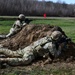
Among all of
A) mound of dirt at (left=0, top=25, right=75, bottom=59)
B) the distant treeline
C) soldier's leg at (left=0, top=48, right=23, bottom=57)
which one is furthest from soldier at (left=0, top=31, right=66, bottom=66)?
the distant treeline

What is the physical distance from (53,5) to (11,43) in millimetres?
82967

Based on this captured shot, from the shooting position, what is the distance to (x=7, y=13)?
73312mm

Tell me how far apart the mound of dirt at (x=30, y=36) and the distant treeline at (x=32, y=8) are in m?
59.4

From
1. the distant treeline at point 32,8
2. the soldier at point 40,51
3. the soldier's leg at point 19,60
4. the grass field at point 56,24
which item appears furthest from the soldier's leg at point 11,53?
the distant treeline at point 32,8

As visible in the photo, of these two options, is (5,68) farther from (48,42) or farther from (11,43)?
(11,43)

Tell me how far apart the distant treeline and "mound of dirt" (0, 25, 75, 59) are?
5942cm

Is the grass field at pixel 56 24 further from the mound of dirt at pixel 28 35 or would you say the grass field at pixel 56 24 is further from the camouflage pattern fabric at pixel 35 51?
the camouflage pattern fabric at pixel 35 51

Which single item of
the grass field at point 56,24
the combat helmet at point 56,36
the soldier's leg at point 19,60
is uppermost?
the combat helmet at point 56,36

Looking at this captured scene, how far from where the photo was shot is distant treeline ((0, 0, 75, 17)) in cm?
7595

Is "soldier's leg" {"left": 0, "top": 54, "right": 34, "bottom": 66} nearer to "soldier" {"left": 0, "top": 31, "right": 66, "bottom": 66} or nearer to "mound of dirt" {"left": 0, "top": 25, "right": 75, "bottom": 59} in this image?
"soldier" {"left": 0, "top": 31, "right": 66, "bottom": 66}

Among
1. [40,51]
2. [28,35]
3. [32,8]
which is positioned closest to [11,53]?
[40,51]

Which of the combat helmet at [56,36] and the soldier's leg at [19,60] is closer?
the soldier's leg at [19,60]

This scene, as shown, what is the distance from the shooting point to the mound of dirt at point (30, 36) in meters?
12.3

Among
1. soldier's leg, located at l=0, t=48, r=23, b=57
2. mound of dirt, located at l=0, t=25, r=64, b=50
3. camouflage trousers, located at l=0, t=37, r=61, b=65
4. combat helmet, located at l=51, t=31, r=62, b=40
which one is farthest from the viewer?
mound of dirt, located at l=0, t=25, r=64, b=50
